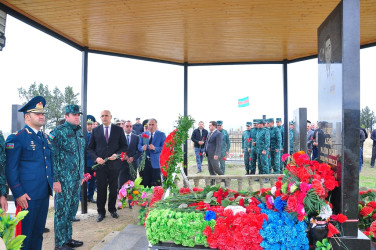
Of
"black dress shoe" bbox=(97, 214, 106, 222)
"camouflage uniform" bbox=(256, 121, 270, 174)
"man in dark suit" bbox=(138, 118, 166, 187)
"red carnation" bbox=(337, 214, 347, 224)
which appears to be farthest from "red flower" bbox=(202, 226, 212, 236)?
"camouflage uniform" bbox=(256, 121, 270, 174)

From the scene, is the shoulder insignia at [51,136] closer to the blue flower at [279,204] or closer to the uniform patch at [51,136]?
the uniform patch at [51,136]

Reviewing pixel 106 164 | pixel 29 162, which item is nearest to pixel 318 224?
pixel 29 162

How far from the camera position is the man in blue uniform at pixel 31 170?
2941 millimetres

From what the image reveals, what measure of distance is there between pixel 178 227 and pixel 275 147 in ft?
27.6

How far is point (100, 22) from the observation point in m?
4.24

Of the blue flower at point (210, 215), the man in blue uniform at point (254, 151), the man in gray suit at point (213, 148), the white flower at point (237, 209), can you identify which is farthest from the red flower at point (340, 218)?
the man in blue uniform at point (254, 151)

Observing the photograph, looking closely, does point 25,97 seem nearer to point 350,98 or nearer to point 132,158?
point 132,158

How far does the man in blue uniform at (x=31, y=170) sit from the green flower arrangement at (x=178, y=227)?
5.30 ft

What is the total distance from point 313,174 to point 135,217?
3.22m

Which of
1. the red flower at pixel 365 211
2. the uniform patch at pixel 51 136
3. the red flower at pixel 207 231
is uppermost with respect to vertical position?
the uniform patch at pixel 51 136

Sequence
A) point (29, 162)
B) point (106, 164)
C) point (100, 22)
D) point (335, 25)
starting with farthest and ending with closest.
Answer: point (106, 164) → point (100, 22) → point (29, 162) → point (335, 25)

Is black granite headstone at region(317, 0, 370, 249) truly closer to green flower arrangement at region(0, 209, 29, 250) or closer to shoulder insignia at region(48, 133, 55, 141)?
green flower arrangement at region(0, 209, 29, 250)

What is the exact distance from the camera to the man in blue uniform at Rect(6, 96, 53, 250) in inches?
116

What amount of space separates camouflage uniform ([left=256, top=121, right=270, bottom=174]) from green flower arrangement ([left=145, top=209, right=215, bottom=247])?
24.2 ft
